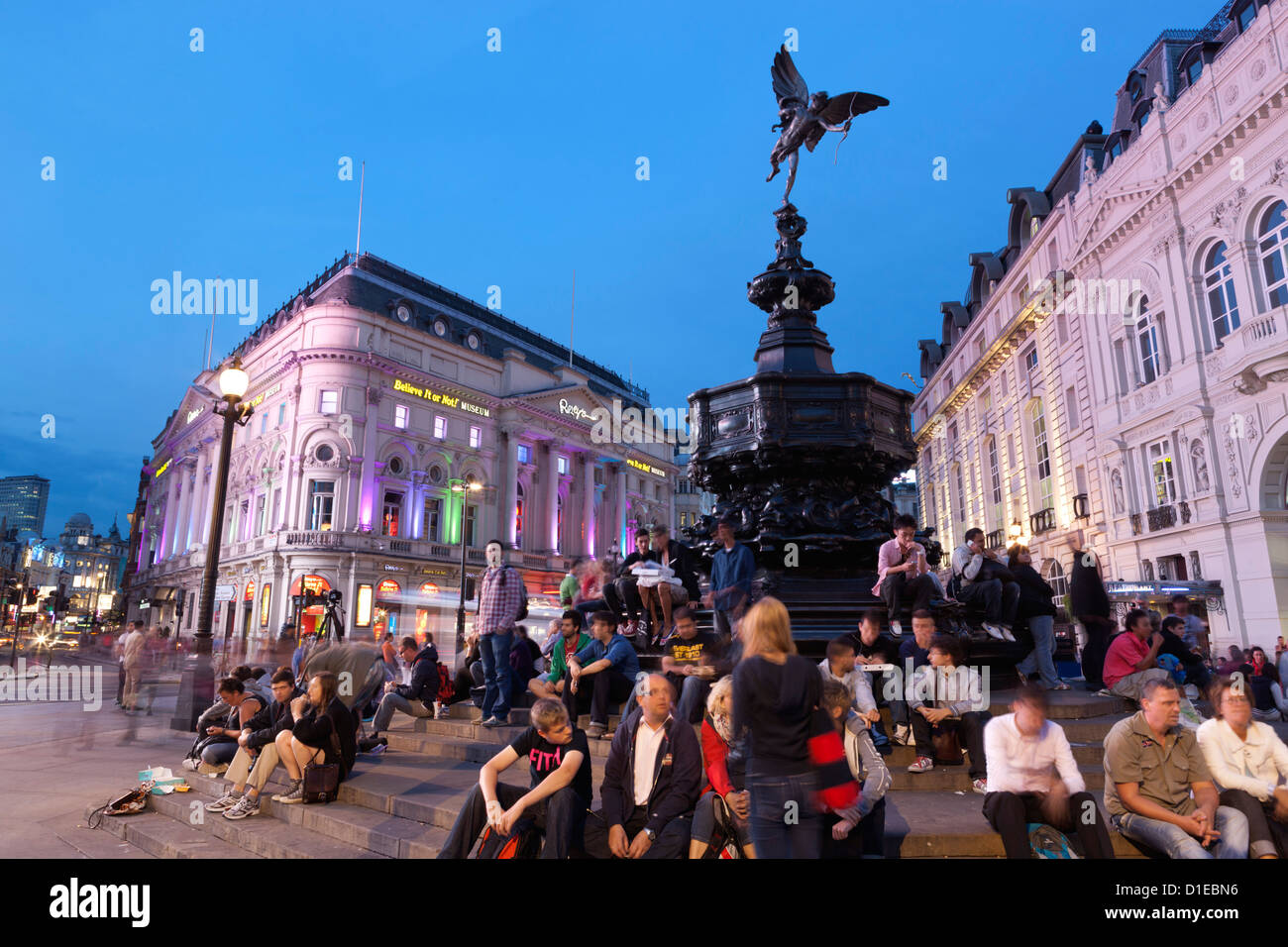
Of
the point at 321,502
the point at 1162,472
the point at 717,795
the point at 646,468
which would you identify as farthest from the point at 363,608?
the point at 717,795

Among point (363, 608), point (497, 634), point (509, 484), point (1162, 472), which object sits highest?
point (509, 484)

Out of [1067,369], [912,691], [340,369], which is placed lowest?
[912,691]

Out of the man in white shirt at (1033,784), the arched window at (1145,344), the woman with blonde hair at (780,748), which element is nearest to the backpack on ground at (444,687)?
the woman with blonde hair at (780,748)

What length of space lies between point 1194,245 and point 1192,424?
5589mm

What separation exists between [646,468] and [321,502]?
3029 cm

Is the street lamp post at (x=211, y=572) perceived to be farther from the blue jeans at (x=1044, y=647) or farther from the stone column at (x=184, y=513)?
the stone column at (x=184, y=513)

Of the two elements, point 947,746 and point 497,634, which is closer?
point 947,746

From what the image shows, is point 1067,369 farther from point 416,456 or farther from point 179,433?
point 179,433

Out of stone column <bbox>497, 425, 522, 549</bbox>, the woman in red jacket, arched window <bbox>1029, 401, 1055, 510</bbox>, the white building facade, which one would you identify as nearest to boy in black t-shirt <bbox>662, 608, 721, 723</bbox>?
the woman in red jacket

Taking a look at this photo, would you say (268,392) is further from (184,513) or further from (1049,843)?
(1049,843)

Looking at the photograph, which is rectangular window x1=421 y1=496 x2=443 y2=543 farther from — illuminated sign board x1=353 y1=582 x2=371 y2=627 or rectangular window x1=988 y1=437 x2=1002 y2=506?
rectangular window x1=988 y1=437 x2=1002 y2=506

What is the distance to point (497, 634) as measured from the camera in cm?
841

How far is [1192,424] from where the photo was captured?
856 inches
